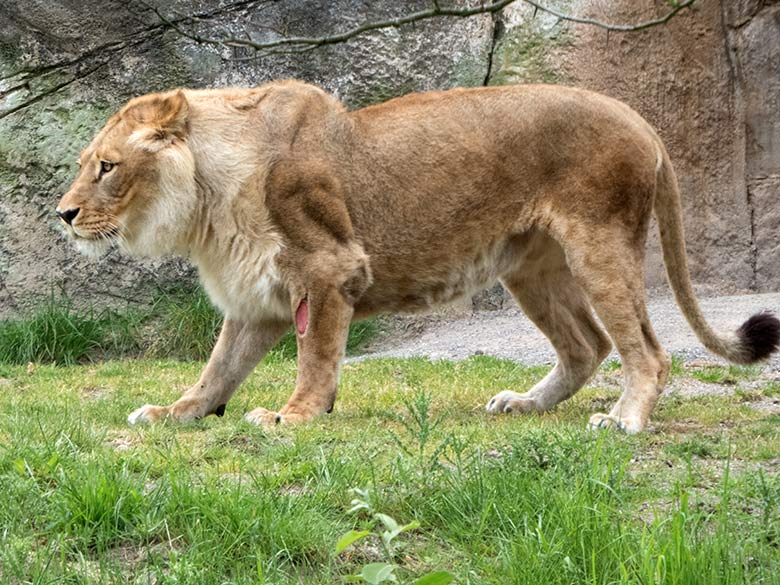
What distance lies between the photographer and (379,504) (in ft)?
11.6

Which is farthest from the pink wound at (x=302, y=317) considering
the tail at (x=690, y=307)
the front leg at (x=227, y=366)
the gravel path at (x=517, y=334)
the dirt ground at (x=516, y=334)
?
the gravel path at (x=517, y=334)

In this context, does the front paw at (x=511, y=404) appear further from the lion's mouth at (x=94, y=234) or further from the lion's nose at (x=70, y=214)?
the lion's nose at (x=70, y=214)

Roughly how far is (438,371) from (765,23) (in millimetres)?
5616

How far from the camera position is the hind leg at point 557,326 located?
20.2 feet

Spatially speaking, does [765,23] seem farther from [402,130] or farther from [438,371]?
[402,130]

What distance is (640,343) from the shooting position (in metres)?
5.62

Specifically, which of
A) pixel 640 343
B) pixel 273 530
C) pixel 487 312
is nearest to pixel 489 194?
pixel 640 343

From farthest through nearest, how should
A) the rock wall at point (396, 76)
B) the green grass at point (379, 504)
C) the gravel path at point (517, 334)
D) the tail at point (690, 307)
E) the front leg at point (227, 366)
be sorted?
the rock wall at point (396, 76), the gravel path at point (517, 334), the tail at point (690, 307), the front leg at point (227, 366), the green grass at point (379, 504)

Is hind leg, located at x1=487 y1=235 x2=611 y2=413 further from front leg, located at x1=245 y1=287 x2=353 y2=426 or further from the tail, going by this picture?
front leg, located at x1=245 y1=287 x2=353 y2=426

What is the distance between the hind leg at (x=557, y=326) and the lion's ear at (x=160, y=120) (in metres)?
1.91

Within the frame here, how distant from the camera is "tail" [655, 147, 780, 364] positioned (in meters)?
5.82

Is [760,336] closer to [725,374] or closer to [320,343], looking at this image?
[725,374]

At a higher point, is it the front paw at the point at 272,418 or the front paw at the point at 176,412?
the front paw at the point at 272,418

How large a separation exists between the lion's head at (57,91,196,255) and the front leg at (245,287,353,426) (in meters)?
0.79
